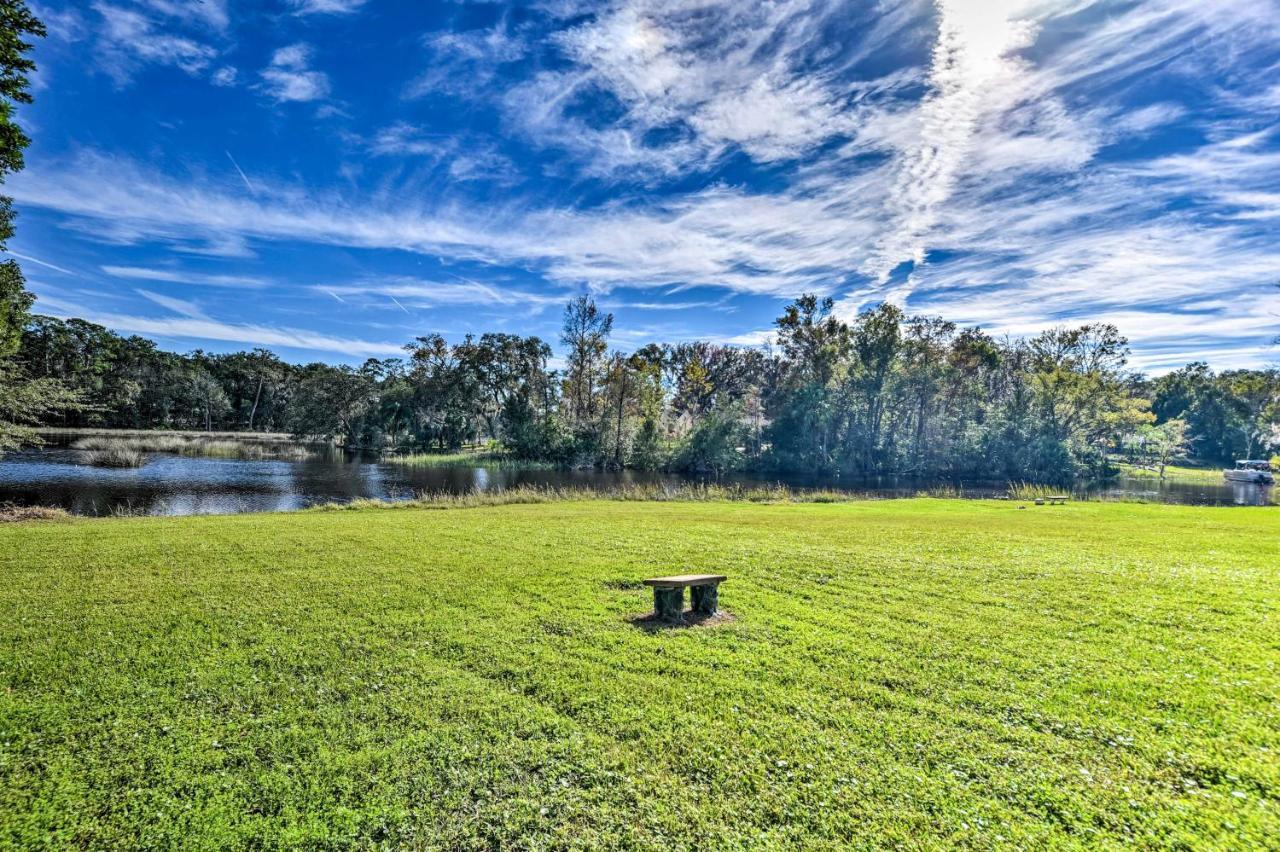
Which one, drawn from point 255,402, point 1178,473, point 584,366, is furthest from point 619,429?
point 255,402

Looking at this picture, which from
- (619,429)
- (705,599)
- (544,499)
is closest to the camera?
(705,599)

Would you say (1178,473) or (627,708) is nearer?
(627,708)

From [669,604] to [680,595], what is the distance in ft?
0.63

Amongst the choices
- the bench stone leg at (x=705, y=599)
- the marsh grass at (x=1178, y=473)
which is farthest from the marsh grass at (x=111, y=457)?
the marsh grass at (x=1178, y=473)

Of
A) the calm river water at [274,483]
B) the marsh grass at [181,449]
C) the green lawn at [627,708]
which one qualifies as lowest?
the calm river water at [274,483]

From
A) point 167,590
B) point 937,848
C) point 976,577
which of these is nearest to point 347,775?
point 937,848

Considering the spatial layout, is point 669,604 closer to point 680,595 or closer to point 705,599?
point 680,595

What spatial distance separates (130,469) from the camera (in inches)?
1357

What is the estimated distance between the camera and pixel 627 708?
4.95 m

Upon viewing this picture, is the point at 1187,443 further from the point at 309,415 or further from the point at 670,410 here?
the point at 309,415

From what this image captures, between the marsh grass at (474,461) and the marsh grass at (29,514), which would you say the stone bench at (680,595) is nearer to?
the marsh grass at (29,514)

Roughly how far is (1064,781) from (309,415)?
296 feet

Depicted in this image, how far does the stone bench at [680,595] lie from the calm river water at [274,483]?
2202 cm

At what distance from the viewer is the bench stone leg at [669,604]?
7.18 metres
